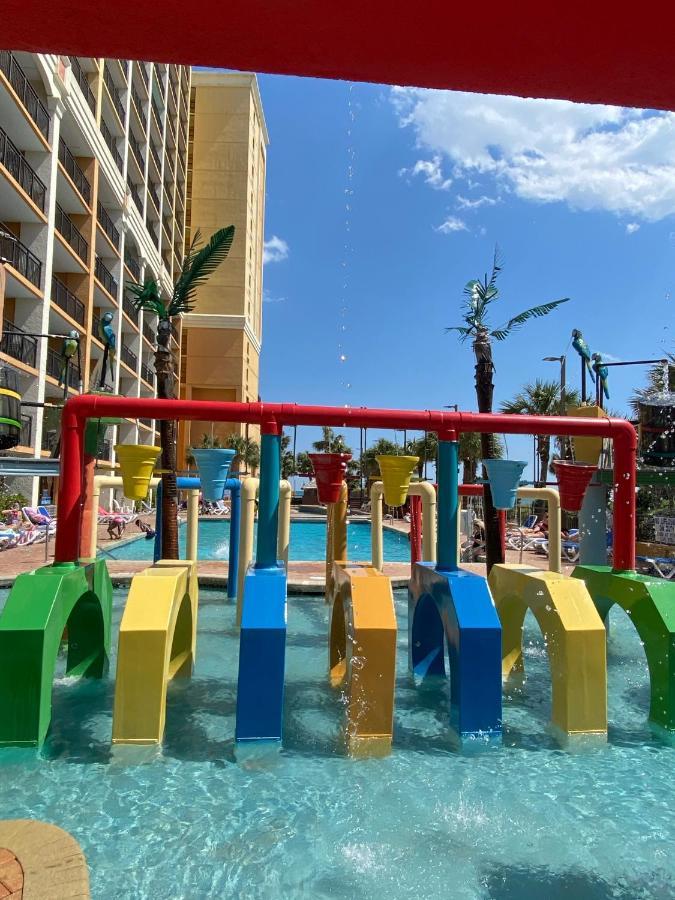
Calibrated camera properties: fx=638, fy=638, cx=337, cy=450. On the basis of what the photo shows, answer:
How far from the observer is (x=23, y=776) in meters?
4.11

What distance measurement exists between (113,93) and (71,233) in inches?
403

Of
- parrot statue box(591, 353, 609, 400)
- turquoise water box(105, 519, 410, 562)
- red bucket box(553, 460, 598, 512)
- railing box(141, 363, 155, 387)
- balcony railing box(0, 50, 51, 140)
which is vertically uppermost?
balcony railing box(0, 50, 51, 140)

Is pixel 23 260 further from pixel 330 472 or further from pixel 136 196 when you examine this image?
pixel 136 196

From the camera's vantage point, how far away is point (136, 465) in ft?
18.9

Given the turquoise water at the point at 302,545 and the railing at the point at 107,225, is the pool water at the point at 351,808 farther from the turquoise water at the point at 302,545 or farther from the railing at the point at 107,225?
the railing at the point at 107,225

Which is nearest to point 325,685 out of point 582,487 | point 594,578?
point 594,578

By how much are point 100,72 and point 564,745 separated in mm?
32049

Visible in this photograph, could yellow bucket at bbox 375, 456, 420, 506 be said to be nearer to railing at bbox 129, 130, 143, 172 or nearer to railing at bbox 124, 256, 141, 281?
railing at bbox 124, 256, 141, 281

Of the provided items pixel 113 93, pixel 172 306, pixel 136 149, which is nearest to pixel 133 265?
pixel 136 149

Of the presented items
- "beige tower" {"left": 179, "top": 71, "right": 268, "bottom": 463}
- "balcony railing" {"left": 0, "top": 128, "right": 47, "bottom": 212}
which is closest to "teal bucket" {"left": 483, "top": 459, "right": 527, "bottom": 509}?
"balcony railing" {"left": 0, "top": 128, "right": 47, "bottom": 212}

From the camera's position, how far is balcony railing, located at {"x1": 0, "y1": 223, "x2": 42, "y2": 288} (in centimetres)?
1956

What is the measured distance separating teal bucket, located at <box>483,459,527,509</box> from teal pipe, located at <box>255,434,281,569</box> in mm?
2069

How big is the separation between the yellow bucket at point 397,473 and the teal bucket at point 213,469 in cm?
146

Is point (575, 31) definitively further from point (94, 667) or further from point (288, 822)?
point (94, 667)
